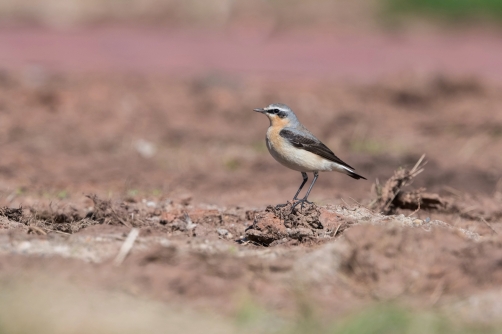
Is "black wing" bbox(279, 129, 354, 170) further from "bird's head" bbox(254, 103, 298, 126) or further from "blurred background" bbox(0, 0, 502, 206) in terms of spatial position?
"blurred background" bbox(0, 0, 502, 206)

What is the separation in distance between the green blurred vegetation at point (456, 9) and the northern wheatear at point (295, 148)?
800 inches

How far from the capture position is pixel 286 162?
966cm

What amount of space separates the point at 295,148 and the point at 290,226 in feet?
6.29

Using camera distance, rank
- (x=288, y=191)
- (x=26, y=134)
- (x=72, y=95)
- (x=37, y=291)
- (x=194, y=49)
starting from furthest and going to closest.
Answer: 1. (x=194, y=49)
2. (x=72, y=95)
3. (x=26, y=134)
4. (x=288, y=191)
5. (x=37, y=291)

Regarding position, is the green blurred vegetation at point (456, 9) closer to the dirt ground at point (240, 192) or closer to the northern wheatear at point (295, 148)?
the dirt ground at point (240, 192)

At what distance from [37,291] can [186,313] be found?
104 cm

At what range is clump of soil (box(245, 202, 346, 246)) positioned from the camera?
307 inches

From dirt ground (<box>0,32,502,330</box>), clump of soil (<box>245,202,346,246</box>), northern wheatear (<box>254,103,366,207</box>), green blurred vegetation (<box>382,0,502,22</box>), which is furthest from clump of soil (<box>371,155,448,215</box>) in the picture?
green blurred vegetation (<box>382,0,502,22</box>)

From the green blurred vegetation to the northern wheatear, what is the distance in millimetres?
20317

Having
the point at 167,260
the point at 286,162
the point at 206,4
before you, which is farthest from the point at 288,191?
the point at 206,4

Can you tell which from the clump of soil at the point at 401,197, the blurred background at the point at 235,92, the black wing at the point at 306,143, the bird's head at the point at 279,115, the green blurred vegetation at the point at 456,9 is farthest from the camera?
the green blurred vegetation at the point at 456,9

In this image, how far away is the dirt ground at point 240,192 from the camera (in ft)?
20.4

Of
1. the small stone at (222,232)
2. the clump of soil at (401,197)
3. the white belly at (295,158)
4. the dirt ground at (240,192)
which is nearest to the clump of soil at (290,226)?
the dirt ground at (240,192)

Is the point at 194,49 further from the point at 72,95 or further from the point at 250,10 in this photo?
the point at 72,95
